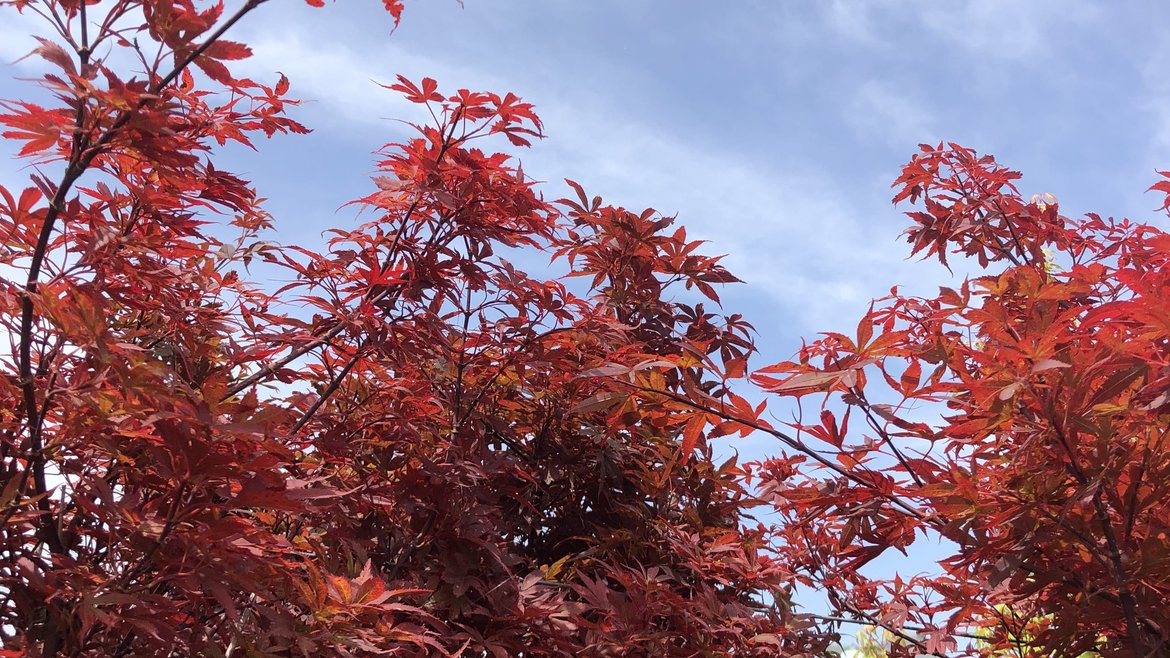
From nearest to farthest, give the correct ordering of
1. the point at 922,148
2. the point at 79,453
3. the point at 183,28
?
the point at 183,28, the point at 79,453, the point at 922,148

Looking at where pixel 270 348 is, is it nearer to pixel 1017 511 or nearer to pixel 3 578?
pixel 3 578

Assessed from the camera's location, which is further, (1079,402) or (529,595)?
(529,595)

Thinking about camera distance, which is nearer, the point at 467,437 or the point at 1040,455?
the point at 1040,455

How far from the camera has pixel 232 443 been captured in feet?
5.83

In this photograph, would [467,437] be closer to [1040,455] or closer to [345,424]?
[345,424]

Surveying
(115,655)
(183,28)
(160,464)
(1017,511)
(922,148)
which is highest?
(922,148)

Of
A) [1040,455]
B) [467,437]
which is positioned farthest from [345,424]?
[1040,455]

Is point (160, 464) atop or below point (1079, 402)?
below

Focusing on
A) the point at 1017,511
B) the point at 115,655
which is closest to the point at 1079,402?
the point at 1017,511

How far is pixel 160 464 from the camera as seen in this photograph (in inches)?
65.0

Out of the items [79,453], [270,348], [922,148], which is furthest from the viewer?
[922,148]

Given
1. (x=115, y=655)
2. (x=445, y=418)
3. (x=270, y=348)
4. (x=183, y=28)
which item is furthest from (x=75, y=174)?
(x=445, y=418)

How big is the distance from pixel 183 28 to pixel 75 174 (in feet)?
1.16

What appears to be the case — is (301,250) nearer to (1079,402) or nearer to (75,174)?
(75,174)
